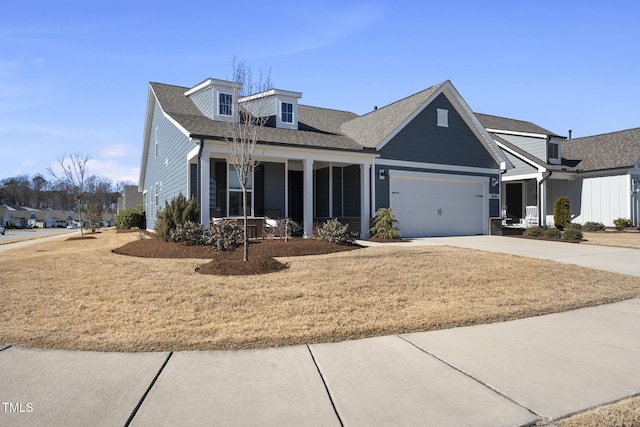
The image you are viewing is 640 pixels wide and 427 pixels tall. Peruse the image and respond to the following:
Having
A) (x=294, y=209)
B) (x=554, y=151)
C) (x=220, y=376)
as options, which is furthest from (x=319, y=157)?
(x=554, y=151)

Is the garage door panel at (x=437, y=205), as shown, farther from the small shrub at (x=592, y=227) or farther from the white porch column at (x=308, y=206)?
the small shrub at (x=592, y=227)

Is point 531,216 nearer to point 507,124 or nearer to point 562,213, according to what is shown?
point 562,213

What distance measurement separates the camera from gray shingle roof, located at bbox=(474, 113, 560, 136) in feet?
90.0

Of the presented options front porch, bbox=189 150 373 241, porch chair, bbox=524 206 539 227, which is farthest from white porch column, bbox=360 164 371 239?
porch chair, bbox=524 206 539 227

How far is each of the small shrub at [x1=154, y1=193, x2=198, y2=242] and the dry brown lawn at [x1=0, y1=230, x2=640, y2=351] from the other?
2.53 m

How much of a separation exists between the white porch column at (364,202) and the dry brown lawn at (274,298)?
577cm

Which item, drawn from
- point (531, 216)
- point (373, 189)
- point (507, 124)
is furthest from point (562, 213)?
point (373, 189)

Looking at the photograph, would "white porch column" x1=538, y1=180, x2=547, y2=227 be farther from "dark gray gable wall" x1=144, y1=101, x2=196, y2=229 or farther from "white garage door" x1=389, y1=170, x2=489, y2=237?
"dark gray gable wall" x1=144, y1=101, x2=196, y2=229

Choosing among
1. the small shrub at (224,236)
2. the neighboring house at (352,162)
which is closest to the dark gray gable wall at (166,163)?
the neighboring house at (352,162)

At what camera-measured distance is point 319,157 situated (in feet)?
49.2

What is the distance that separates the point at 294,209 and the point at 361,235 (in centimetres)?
415

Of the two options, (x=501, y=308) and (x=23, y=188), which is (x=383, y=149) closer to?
(x=501, y=308)

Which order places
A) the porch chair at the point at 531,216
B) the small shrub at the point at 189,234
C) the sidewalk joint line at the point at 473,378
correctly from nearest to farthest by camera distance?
the sidewalk joint line at the point at 473,378, the small shrub at the point at 189,234, the porch chair at the point at 531,216

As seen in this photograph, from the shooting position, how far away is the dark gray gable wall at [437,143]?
1669cm
